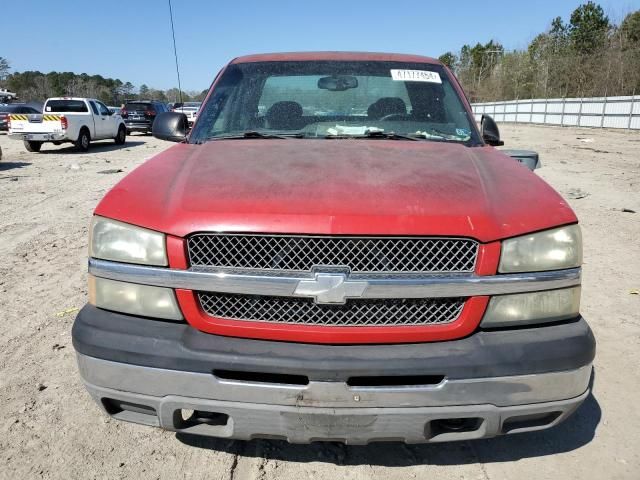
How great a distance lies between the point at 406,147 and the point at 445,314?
3.64 feet

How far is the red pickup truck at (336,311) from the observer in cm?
191

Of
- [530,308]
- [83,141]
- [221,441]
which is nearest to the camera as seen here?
[530,308]

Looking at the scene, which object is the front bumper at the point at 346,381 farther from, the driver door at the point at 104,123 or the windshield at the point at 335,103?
the driver door at the point at 104,123

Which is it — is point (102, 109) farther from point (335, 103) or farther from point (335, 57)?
point (335, 103)

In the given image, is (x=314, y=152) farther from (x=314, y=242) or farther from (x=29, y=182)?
(x=29, y=182)

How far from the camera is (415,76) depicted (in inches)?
138

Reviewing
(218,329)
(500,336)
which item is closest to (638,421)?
(500,336)

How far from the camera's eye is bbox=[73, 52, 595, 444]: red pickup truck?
1.91 metres

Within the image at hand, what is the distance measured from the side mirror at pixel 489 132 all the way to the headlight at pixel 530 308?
1711 mm

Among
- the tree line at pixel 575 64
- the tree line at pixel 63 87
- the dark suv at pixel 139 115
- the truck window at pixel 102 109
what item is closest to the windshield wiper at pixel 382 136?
the truck window at pixel 102 109

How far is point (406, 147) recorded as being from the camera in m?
2.80

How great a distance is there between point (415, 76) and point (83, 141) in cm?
1724

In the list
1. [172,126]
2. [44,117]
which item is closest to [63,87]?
[44,117]

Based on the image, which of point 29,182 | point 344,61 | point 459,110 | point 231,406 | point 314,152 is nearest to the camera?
point 231,406
